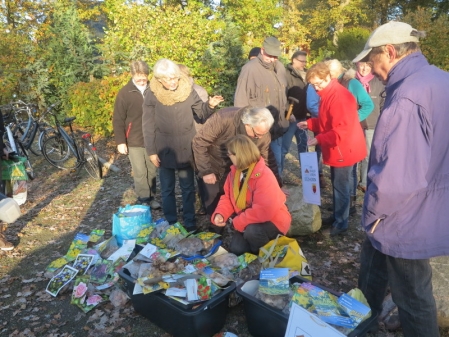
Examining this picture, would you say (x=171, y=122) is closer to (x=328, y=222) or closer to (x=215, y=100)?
(x=215, y=100)

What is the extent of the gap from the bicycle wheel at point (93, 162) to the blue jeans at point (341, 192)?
489 cm

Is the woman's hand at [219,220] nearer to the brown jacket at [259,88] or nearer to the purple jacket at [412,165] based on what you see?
the purple jacket at [412,165]

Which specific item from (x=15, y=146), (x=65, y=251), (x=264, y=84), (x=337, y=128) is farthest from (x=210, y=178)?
(x=15, y=146)

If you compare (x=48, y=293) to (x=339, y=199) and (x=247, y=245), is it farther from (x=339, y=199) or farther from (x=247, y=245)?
(x=339, y=199)

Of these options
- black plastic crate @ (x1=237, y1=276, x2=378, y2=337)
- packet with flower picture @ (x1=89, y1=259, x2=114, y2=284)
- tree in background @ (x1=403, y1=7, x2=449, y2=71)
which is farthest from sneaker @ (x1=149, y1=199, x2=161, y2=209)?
tree in background @ (x1=403, y1=7, x2=449, y2=71)

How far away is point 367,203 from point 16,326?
307 centimetres

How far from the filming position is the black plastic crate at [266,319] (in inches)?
96.5

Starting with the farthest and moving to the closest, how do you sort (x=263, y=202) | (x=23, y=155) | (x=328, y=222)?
(x=23, y=155), (x=328, y=222), (x=263, y=202)

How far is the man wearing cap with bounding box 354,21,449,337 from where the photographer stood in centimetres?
186

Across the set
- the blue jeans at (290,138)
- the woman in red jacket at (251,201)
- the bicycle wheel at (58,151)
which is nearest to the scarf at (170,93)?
the woman in red jacket at (251,201)

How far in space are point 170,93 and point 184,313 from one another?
7.51 ft

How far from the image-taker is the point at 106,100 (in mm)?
9805

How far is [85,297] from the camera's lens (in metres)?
3.40

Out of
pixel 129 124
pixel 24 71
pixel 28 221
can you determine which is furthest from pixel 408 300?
pixel 24 71
